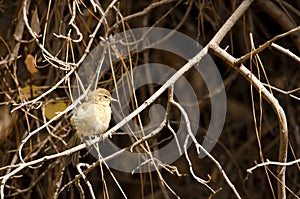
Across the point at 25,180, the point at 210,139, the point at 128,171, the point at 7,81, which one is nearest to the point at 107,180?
the point at 128,171

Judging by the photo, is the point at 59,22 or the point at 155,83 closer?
the point at 59,22

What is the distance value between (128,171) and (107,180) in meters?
0.20

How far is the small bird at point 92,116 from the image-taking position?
2.01 metres

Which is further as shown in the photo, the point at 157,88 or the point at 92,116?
the point at 157,88

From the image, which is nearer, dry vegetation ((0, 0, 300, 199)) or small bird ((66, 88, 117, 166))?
small bird ((66, 88, 117, 166))

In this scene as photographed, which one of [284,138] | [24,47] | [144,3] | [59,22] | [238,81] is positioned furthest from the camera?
[238,81]

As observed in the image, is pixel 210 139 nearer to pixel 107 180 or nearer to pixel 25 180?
pixel 107 180

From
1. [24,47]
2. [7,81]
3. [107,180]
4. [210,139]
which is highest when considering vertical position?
[24,47]

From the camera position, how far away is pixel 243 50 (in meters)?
2.55

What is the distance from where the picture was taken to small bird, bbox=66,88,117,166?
2008 millimetres

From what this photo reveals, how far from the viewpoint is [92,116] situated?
2.03 m

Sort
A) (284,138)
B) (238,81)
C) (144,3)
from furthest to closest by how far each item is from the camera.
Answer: (238,81)
(144,3)
(284,138)

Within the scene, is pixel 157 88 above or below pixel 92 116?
above

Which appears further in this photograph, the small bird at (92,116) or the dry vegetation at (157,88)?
the dry vegetation at (157,88)
